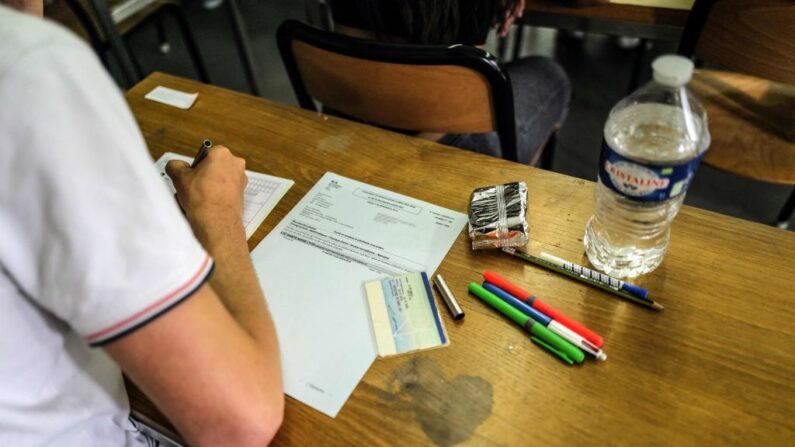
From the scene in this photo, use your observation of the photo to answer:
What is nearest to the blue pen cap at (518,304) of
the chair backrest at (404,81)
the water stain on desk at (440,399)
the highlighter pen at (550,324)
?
the highlighter pen at (550,324)

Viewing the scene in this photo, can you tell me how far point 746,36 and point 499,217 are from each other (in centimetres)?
78

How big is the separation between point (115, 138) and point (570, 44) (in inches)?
109

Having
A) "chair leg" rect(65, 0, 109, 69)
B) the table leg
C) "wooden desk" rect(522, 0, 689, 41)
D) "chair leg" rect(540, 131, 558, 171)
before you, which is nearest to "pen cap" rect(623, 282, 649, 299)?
"wooden desk" rect(522, 0, 689, 41)

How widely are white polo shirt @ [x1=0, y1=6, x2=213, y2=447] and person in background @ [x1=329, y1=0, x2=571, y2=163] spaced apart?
723 mm

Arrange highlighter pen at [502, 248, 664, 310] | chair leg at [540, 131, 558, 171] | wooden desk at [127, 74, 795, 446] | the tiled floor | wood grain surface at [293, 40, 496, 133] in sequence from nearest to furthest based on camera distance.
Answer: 1. wooden desk at [127, 74, 795, 446]
2. highlighter pen at [502, 248, 664, 310]
3. wood grain surface at [293, 40, 496, 133]
4. chair leg at [540, 131, 558, 171]
5. the tiled floor

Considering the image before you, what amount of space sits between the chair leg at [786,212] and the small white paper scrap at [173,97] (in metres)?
1.78

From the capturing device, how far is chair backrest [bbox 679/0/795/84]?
40.3 inches

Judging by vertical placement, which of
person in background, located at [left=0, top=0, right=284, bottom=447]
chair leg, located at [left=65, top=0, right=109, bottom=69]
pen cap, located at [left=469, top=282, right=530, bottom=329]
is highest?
person in background, located at [left=0, top=0, right=284, bottom=447]

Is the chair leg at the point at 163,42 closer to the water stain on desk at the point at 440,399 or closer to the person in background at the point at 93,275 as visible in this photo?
the person in background at the point at 93,275

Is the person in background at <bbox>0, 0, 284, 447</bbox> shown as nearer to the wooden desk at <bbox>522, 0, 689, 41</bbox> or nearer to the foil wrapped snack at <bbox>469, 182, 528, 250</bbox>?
the foil wrapped snack at <bbox>469, 182, 528, 250</bbox>

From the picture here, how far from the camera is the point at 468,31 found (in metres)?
1.14

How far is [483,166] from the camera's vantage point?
2.89ft

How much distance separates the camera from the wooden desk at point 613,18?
4.03 ft

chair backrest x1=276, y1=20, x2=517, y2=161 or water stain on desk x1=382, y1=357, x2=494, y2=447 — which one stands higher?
chair backrest x1=276, y1=20, x2=517, y2=161
